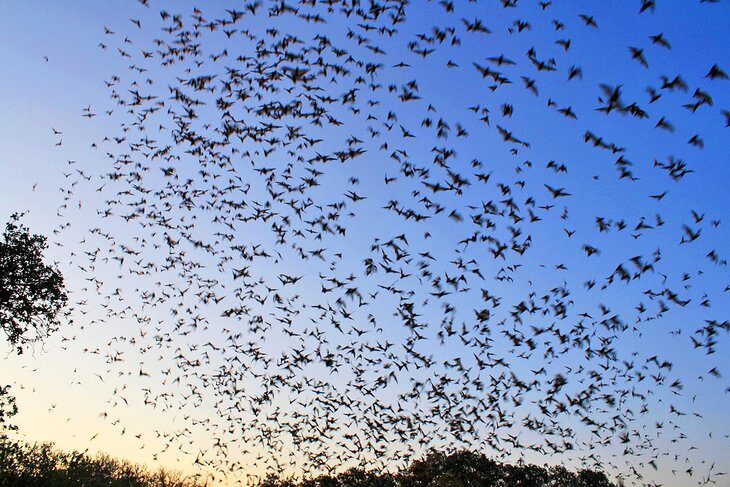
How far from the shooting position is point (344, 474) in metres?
56.8

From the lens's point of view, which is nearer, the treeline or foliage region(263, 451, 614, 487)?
the treeline

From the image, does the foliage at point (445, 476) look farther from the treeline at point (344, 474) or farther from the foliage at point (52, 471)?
the foliage at point (52, 471)

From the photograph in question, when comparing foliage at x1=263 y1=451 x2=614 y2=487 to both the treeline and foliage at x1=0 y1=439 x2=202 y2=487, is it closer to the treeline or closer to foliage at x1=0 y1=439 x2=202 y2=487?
the treeline

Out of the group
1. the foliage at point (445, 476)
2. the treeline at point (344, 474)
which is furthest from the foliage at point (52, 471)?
the foliage at point (445, 476)

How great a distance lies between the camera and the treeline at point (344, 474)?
32250 millimetres

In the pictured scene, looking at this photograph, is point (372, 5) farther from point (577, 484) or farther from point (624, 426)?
point (577, 484)

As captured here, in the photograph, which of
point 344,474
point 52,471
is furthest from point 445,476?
point 52,471

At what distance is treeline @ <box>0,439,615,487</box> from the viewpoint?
32250 mm

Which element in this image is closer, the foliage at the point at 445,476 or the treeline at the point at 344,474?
the treeline at the point at 344,474

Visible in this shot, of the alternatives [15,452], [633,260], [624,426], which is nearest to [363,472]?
[15,452]

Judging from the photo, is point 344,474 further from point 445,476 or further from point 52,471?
point 52,471

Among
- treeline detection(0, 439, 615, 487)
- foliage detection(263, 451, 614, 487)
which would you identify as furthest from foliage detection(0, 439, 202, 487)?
foliage detection(263, 451, 614, 487)

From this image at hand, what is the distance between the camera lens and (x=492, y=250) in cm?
1802

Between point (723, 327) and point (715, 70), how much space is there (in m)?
10.6
